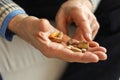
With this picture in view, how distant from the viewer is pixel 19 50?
2.21ft

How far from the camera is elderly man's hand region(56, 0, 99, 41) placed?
0.69 m

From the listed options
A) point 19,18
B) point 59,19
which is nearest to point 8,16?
point 19,18

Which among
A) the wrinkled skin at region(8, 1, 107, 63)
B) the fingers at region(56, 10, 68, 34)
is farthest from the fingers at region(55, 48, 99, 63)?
the fingers at region(56, 10, 68, 34)

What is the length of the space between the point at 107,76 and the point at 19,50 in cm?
24

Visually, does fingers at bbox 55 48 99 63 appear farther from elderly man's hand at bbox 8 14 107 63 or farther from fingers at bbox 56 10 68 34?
fingers at bbox 56 10 68 34

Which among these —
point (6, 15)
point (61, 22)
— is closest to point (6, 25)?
point (6, 15)

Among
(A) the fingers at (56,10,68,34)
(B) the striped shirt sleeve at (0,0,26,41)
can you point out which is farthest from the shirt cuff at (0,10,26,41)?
(A) the fingers at (56,10,68,34)

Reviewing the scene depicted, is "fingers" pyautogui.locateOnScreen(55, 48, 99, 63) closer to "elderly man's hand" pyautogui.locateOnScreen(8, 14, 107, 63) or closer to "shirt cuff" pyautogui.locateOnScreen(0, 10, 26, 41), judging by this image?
"elderly man's hand" pyautogui.locateOnScreen(8, 14, 107, 63)

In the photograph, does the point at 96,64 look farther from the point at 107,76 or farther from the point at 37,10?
the point at 37,10

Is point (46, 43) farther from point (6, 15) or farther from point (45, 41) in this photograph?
point (6, 15)

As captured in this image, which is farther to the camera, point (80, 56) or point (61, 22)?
point (61, 22)

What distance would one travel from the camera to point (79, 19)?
701 mm

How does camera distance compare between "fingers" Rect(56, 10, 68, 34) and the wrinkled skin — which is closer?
the wrinkled skin

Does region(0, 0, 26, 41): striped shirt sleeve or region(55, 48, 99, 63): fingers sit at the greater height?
region(0, 0, 26, 41): striped shirt sleeve
